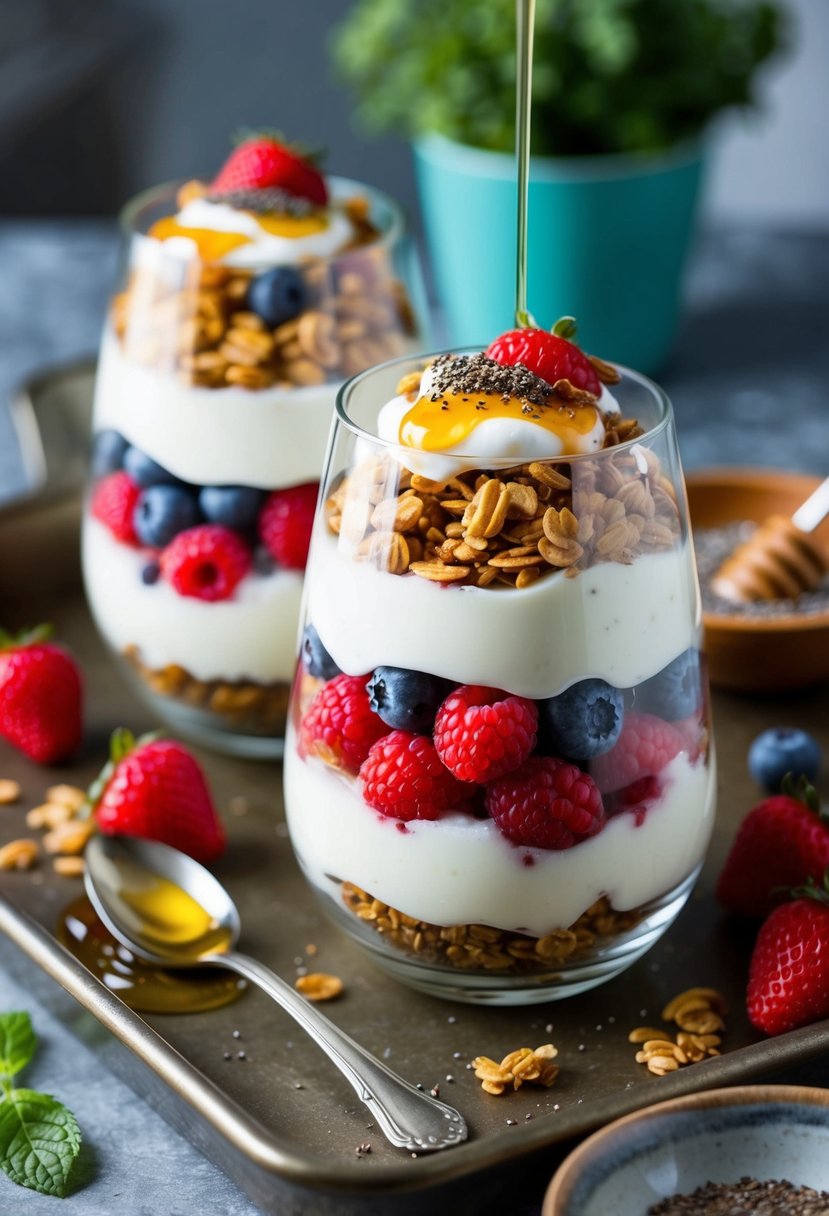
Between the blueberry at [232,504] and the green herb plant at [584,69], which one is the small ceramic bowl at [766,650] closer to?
the blueberry at [232,504]

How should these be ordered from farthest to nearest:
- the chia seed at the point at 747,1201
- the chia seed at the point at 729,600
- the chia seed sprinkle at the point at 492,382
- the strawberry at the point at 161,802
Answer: the chia seed at the point at 729,600
the strawberry at the point at 161,802
the chia seed sprinkle at the point at 492,382
the chia seed at the point at 747,1201

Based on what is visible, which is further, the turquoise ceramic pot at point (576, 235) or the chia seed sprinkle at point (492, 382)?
the turquoise ceramic pot at point (576, 235)

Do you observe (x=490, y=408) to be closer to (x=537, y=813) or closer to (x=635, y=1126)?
(x=537, y=813)

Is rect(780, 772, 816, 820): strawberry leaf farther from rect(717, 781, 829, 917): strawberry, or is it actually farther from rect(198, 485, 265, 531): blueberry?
rect(198, 485, 265, 531): blueberry

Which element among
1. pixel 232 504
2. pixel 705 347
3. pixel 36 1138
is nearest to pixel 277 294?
pixel 232 504

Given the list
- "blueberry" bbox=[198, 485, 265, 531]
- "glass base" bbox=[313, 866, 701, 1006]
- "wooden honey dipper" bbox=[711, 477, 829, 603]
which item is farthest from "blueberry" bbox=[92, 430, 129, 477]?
"wooden honey dipper" bbox=[711, 477, 829, 603]

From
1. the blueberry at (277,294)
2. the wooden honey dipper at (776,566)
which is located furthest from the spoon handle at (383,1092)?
the wooden honey dipper at (776,566)

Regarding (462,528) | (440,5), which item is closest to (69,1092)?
(462,528)
